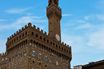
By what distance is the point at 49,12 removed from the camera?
Result: 222ft

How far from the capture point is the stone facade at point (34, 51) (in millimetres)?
48281

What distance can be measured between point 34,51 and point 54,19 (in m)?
21.9

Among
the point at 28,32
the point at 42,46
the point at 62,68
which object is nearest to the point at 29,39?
the point at 28,32

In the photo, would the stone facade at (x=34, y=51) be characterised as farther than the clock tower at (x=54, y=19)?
No

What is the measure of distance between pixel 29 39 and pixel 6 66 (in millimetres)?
16818

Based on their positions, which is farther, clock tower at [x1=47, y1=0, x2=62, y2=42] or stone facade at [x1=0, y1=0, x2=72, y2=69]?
clock tower at [x1=47, y1=0, x2=62, y2=42]

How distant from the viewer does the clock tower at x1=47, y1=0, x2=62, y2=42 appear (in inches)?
2500

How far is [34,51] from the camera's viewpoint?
1939 inches

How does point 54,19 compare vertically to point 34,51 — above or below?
above

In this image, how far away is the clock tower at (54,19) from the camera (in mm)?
63500

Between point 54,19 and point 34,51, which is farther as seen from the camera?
point 54,19

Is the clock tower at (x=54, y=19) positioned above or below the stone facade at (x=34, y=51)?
above

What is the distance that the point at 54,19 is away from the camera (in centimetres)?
6538

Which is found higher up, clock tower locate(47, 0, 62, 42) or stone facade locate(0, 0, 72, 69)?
clock tower locate(47, 0, 62, 42)
